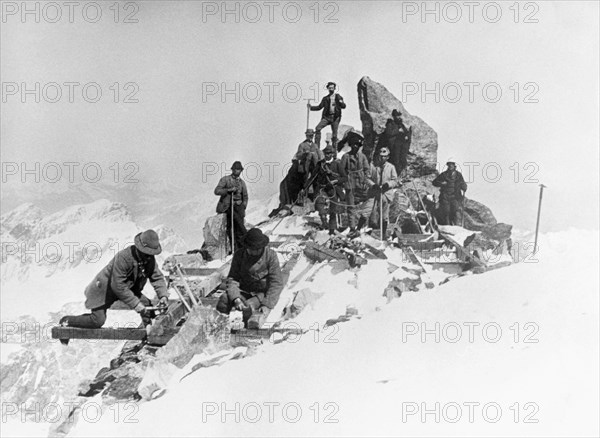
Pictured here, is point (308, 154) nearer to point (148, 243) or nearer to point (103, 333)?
point (148, 243)

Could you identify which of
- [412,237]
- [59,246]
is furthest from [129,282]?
[412,237]

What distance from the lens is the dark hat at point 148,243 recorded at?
5082mm

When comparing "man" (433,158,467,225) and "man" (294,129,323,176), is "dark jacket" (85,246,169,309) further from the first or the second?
"man" (433,158,467,225)

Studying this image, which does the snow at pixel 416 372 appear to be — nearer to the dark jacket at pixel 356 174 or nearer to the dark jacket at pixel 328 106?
the dark jacket at pixel 356 174

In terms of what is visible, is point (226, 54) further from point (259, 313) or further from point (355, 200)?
point (259, 313)

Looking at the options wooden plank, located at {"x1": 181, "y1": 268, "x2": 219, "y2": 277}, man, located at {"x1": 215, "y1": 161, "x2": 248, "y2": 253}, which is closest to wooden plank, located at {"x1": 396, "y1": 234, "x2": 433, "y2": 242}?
man, located at {"x1": 215, "y1": 161, "x2": 248, "y2": 253}

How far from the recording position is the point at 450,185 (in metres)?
5.48

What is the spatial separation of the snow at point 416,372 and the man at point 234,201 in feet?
2.31

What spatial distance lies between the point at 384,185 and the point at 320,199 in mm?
492

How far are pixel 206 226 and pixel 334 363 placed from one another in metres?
1.37

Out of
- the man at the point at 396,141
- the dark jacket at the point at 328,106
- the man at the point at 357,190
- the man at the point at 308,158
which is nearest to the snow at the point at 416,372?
the man at the point at 357,190

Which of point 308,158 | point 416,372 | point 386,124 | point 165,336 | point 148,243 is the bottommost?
point 416,372

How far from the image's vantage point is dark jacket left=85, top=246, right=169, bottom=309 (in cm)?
507

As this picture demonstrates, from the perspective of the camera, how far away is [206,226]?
538 cm
